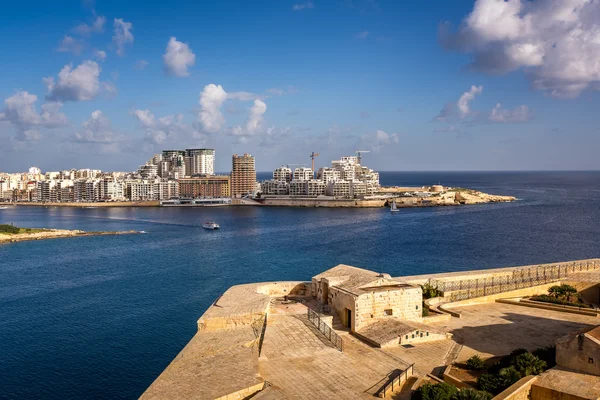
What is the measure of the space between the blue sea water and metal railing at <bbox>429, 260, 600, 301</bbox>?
12214mm

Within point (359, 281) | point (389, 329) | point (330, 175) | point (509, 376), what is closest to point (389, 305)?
point (389, 329)

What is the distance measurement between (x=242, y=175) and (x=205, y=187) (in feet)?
33.2

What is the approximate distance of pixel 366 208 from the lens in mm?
99125

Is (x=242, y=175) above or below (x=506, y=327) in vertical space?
above

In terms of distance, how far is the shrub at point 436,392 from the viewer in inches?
450

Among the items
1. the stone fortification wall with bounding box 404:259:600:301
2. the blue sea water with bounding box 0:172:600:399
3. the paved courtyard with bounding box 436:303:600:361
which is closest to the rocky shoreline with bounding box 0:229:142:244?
the blue sea water with bounding box 0:172:600:399

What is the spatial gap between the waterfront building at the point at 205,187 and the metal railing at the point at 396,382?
113051 mm

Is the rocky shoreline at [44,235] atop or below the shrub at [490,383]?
below

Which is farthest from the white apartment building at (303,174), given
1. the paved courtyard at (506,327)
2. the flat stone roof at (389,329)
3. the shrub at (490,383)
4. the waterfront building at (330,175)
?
the shrub at (490,383)

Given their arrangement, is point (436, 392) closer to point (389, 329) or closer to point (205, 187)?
point (389, 329)

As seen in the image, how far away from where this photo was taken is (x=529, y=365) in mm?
13039

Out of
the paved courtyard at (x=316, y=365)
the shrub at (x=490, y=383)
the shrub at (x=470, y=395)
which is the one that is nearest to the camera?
the shrub at (x=470, y=395)

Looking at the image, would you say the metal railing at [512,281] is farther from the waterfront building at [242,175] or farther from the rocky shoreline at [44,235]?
the waterfront building at [242,175]

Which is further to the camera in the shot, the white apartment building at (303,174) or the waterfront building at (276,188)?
the white apartment building at (303,174)
